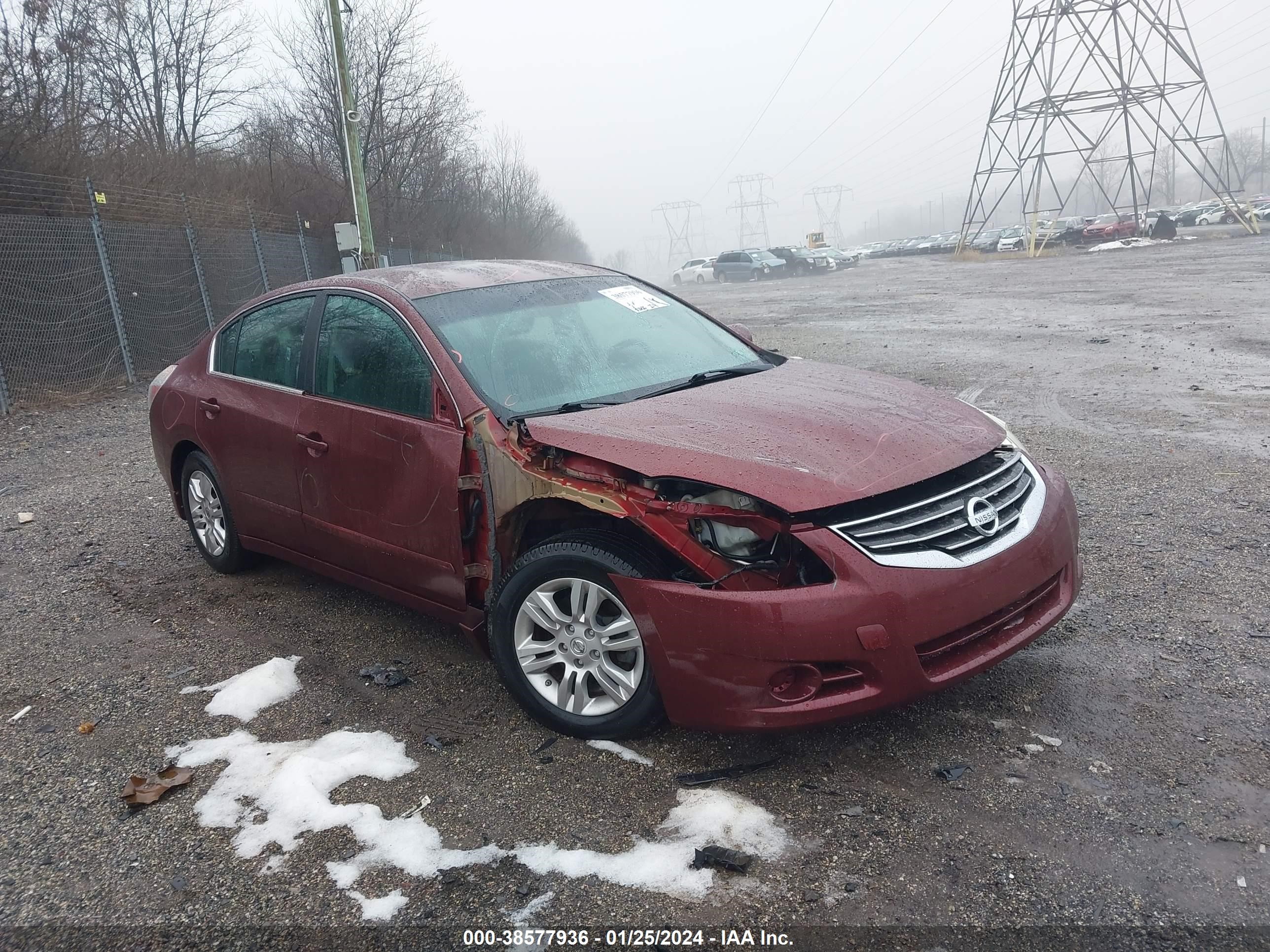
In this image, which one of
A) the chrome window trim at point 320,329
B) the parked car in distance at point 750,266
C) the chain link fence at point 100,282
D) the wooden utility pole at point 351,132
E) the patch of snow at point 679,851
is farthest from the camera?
the parked car in distance at point 750,266

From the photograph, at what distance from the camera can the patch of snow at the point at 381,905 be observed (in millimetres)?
2479

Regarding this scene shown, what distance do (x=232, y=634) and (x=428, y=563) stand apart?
1418 millimetres

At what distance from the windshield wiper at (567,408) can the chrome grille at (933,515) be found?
111cm

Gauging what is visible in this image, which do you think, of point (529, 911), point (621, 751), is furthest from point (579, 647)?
point (529, 911)

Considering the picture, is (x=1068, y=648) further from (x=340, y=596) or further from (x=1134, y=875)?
(x=340, y=596)

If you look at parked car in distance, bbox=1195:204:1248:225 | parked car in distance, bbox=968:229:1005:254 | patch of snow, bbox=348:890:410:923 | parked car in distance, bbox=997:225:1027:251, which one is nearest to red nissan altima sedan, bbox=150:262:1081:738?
patch of snow, bbox=348:890:410:923

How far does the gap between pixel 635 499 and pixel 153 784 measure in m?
1.89

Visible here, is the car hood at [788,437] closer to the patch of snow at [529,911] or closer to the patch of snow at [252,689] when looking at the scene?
the patch of snow at [529,911]

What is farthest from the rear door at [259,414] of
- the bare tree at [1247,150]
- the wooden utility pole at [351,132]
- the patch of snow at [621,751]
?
the bare tree at [1247,150]

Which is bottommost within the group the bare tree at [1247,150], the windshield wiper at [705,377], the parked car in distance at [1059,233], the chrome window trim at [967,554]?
the chrome window trim at [967,554]

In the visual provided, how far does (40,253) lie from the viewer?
39.8 feet

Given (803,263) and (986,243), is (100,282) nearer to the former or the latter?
(803,263)

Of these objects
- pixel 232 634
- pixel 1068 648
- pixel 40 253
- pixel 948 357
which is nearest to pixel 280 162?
pixel 40 253

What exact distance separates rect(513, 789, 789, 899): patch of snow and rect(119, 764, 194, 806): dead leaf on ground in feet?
4.24
